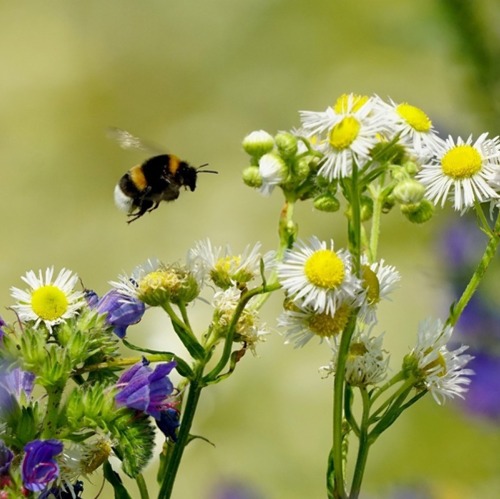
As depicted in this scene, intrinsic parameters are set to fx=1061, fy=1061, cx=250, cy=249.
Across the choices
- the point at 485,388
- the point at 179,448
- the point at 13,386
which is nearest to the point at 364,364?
the point at 179,448

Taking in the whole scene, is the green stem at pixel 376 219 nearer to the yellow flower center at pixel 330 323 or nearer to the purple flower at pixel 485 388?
the yellow flower center at pixel 330 323

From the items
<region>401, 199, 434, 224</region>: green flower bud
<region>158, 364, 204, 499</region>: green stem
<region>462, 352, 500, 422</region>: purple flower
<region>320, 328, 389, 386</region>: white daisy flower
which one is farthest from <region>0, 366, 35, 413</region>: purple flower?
<region>462, 352, 500, 422</region>: purple flower

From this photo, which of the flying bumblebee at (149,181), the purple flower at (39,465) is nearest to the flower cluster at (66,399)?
the purple flower at (39,465)

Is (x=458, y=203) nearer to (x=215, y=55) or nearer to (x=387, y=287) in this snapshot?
(x=387, y=287)

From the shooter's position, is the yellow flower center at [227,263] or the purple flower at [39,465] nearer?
the purple flower at [39,465]

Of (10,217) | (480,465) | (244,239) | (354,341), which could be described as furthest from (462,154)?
(10,217)

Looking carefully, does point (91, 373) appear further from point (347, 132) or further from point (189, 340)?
point (347, 132)
